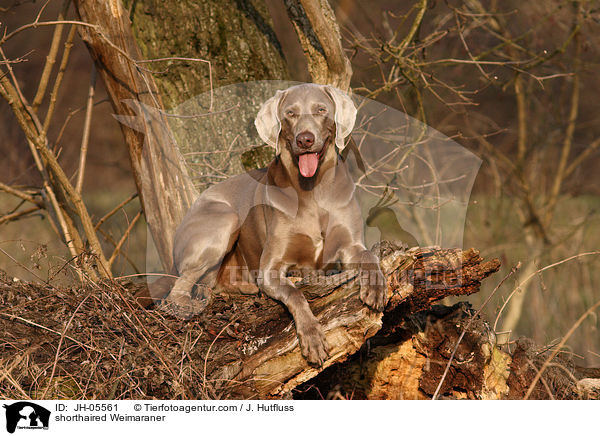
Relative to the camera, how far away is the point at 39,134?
4.00 metres

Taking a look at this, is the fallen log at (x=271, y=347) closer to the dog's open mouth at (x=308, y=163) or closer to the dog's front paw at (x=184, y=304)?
the dog's front paw at (x=184, y=304)

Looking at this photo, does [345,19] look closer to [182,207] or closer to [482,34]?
[482,34]

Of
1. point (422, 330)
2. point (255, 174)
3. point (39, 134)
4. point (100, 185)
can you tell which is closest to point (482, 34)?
point (255, 174)

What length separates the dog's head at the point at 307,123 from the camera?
2.79m

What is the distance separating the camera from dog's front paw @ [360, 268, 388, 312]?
234cm

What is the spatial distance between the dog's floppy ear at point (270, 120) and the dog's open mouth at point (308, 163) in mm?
183

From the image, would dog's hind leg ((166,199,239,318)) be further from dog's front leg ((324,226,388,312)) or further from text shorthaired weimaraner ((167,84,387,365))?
dog's front leg ((324,226,388,312))

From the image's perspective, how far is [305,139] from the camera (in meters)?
2.74

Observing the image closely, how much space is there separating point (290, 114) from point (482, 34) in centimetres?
327

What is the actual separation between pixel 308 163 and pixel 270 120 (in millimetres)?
312

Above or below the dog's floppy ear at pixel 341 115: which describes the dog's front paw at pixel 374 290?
below

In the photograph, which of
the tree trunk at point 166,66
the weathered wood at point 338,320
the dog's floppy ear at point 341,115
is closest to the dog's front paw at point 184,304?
the weathered wood at point 338,320
